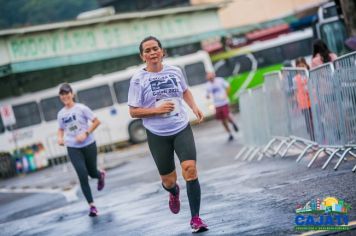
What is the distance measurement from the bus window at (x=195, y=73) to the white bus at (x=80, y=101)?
45.1 inches

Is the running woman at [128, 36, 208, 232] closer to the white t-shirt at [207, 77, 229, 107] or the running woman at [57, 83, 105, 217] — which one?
the running woman at [57, 83, 105, 217]

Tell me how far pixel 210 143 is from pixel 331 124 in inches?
465

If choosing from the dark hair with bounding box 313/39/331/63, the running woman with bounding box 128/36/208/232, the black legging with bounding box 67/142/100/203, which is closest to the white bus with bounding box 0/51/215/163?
the dark hair with bounding box 313/39/331/63

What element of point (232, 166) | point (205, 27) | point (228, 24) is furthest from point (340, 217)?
point (228, 24)

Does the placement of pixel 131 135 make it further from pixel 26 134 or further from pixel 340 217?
pixel 340 217

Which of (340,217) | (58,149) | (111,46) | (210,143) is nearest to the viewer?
(340,217)

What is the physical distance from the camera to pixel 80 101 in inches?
1284

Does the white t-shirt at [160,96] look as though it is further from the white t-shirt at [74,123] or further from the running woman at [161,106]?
the white t-shirt at [74,123]

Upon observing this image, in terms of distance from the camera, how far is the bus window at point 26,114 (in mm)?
32000

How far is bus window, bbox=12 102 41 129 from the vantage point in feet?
105

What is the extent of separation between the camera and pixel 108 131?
32750 mm

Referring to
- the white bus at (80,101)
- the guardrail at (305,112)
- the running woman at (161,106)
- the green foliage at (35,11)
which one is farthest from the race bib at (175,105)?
the green foliage at (35,11)

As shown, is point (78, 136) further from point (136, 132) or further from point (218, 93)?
point (136, 132)

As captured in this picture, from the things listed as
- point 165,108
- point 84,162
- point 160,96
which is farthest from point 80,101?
point 165,108
